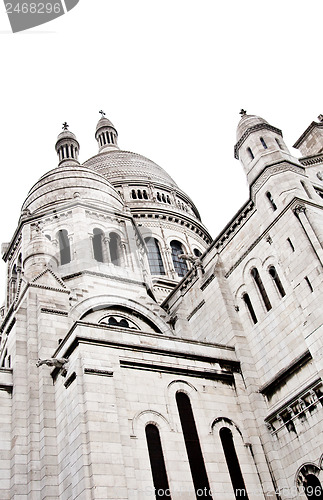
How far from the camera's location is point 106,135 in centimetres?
5906

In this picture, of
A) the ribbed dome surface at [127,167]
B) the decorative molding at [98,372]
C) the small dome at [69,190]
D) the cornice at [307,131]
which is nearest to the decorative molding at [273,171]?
the cornice at [307,131]

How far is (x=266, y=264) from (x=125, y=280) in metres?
7.23

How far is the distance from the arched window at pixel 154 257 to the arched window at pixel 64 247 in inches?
450

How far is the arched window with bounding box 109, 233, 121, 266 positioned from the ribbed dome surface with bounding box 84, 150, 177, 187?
17499 mm

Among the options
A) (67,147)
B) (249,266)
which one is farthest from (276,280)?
(67,147)

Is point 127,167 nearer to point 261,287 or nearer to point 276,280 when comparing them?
point 261,287

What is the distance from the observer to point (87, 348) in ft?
55.1

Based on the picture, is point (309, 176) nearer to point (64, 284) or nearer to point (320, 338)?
point (320, 338)

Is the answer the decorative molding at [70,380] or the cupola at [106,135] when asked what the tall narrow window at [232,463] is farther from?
the cupola at [106,135]

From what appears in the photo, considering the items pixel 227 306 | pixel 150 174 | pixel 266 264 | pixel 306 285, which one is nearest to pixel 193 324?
pixel 227 306

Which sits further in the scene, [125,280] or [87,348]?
[125,280]

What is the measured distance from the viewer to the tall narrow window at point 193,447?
633 inches

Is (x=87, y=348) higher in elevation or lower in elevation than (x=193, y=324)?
lower

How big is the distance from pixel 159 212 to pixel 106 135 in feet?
68.9
